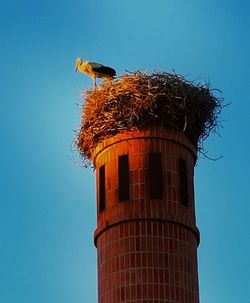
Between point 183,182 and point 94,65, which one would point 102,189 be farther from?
point 94,65

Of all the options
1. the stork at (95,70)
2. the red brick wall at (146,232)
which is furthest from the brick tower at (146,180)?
the stork at (95,70)

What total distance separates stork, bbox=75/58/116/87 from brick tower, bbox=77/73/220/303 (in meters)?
0.95

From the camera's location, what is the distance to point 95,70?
96.6 feet

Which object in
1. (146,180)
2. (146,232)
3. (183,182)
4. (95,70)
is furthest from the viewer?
(95,70)

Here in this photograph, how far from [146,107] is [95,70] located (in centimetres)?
282

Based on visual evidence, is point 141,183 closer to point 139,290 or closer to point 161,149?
point 161,149

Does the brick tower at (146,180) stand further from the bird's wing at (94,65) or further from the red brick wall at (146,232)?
the bird's wing at (94,65)

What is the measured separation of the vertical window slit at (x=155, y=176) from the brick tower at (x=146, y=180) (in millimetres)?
23

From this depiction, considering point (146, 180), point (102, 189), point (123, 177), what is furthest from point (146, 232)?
point (102, 189)

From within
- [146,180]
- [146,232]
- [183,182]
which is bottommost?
[146,232]

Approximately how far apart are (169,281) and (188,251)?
1.03 meters

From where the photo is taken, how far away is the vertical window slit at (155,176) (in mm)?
26562

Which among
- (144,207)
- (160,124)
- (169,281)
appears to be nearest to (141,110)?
(160,124)

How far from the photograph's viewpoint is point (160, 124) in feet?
89.5
